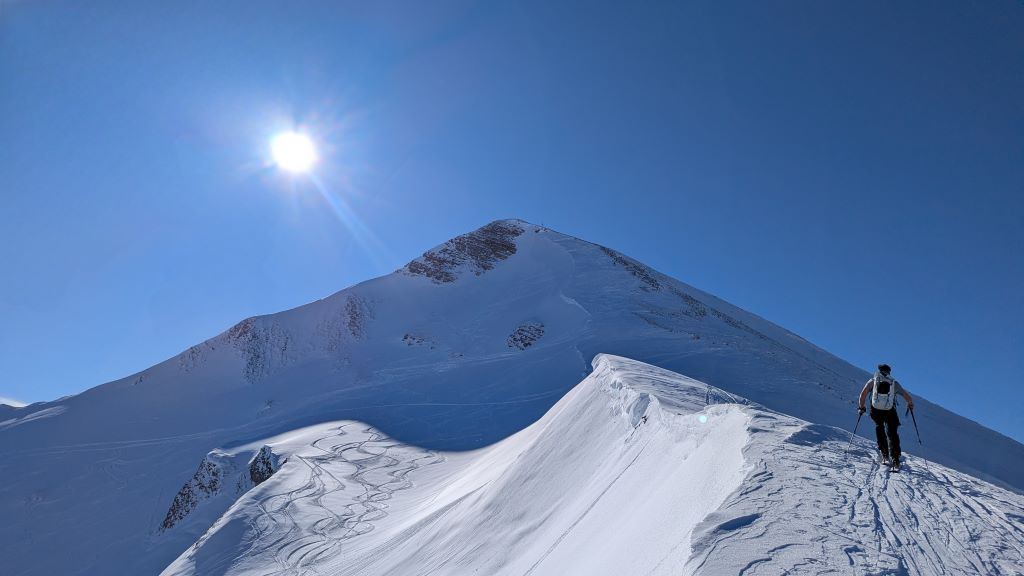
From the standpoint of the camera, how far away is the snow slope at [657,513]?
11.7 ft

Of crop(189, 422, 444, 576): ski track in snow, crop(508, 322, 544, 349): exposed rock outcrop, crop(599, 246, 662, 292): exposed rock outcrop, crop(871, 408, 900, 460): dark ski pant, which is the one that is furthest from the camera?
crop(599, 246, 662, 292): exposed rock outcrop

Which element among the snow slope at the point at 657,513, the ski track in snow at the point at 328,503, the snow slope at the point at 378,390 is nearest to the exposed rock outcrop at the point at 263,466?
the ski track in snow at the point at 328,503

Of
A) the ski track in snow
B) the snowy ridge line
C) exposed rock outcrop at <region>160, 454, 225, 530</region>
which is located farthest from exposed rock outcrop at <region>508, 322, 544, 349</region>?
exposed rock outcrop at <region>160, 454, 225, 530</region>

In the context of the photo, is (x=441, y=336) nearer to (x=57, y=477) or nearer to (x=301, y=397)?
(x=301, y=397)

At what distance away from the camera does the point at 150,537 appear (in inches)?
821

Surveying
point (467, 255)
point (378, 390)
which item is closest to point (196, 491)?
point (378, 390)

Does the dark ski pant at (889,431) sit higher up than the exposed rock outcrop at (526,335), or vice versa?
the exposed rock outcrop at (526,335)

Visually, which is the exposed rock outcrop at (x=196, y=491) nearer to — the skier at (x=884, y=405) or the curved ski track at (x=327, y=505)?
the curved ski track at (x=327, y=505)

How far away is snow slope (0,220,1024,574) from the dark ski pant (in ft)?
44.1

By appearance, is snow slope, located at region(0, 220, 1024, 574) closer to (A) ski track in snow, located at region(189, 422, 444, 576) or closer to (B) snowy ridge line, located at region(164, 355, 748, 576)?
(A) ski track in snow, located at region(189, 422, 444, 576)

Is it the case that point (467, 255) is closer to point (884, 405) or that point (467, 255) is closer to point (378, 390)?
point (378, 390)

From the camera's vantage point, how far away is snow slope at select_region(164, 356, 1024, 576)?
11.7ft

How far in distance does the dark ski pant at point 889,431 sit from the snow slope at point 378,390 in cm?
1344

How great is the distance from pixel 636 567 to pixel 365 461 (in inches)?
660
